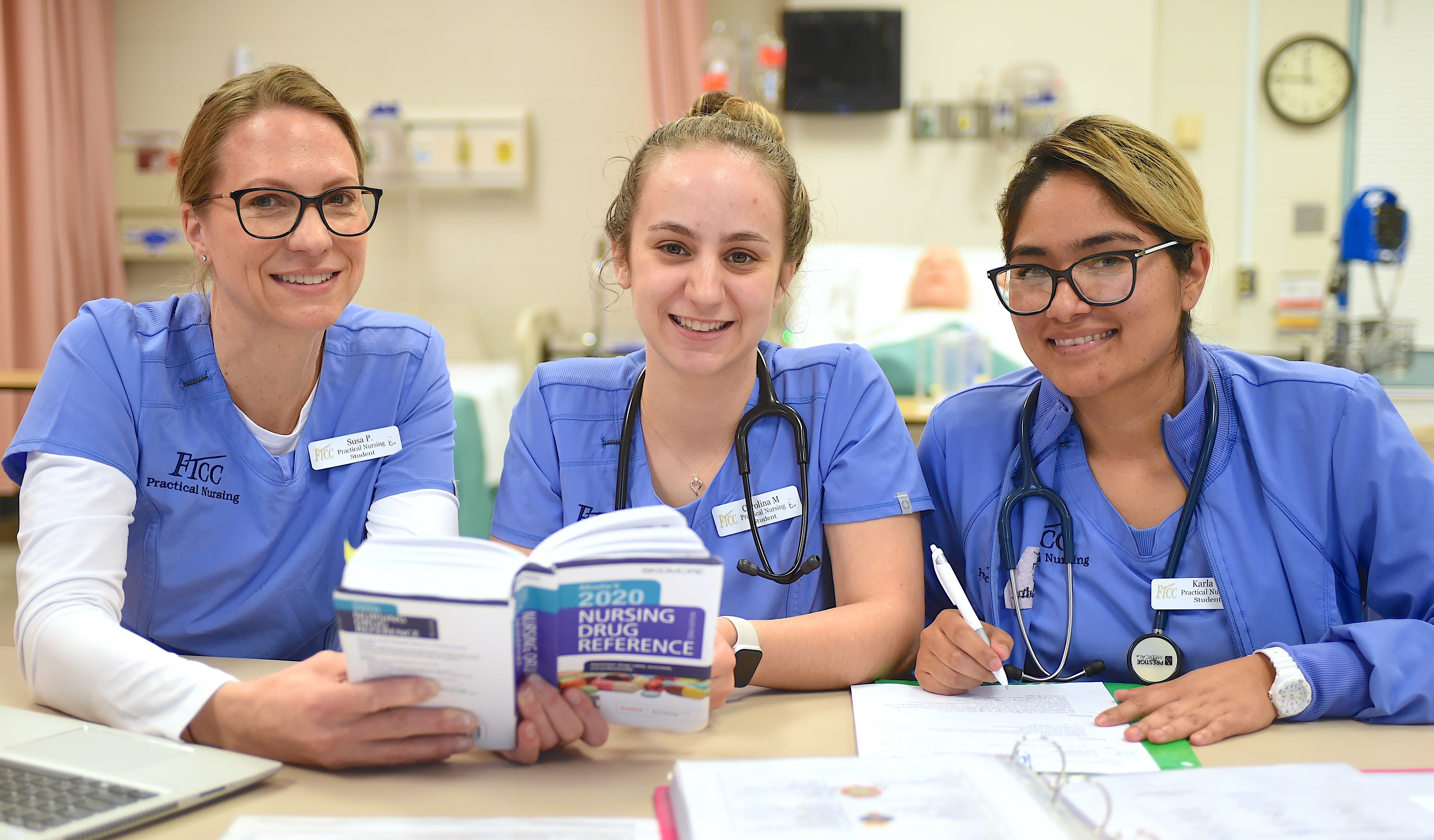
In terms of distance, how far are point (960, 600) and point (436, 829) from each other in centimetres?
64

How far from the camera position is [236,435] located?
1.43 m

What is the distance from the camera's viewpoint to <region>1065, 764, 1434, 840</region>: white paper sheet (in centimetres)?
80

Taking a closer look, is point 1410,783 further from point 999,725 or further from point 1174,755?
point 999,725

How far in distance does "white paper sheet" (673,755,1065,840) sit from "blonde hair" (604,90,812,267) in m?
0.79

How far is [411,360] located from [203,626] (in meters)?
0.49

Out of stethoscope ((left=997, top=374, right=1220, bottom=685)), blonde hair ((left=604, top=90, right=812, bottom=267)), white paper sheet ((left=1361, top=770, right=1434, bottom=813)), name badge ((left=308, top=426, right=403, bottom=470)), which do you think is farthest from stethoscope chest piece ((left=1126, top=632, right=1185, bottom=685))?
name badge ((left=308, top=426, right=403, bottom=470))

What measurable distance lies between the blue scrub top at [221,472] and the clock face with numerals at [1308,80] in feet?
16.1

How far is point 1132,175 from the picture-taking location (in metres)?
1.32

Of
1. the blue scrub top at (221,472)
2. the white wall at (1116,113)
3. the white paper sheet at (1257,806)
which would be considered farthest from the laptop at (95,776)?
the white wall at (1116,113)

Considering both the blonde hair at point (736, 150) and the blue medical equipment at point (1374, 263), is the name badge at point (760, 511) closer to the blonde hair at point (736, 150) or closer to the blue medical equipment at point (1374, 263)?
the blonde hair at point (736, 150)

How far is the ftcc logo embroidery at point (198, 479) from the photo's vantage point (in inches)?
55.2

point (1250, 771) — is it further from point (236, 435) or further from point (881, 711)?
point (236, 435)

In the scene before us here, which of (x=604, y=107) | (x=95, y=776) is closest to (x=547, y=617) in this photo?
(x=95, y=776)

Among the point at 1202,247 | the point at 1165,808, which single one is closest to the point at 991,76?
the point at 1202,247
